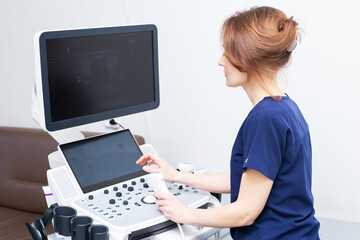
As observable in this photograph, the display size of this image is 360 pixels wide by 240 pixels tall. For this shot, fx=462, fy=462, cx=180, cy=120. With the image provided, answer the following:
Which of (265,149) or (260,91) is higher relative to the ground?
(260,91)

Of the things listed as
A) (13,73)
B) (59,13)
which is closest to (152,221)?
(59,13)

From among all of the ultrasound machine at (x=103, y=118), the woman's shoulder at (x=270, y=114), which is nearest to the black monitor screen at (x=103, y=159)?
the ultrasound machine at (x=103, y=118)

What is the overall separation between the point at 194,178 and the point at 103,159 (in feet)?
1.05

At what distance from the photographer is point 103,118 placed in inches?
63.0

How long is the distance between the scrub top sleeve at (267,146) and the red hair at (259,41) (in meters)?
0.12

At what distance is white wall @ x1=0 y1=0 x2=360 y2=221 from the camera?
6.22ft

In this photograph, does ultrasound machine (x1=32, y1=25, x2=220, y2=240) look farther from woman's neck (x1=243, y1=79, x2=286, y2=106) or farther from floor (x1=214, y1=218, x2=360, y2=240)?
floor (x1=214, y1=218, x2=360, y2=240)

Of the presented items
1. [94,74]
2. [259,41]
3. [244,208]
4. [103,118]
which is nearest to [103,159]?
[103,118]

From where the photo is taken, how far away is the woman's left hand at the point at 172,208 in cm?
133

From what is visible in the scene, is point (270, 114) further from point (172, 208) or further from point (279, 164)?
point (172, 208)

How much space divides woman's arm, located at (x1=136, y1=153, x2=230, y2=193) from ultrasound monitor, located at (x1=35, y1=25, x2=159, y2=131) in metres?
0.22

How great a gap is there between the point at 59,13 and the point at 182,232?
1617 millimetres

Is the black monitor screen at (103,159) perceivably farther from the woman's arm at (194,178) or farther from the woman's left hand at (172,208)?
the woman's left hand at (172,208)

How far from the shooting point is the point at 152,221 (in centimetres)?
137
